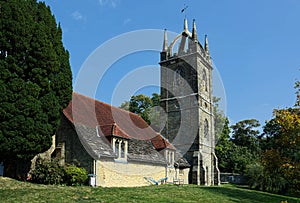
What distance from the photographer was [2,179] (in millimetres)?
15070

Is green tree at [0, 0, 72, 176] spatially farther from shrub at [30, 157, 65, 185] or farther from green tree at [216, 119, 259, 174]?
green tree at [216, 119, 259, 174]

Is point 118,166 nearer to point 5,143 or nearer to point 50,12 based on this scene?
point 5,143

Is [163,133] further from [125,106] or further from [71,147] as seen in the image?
[125,106]

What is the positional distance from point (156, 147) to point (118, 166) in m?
7.18

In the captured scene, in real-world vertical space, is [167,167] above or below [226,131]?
below

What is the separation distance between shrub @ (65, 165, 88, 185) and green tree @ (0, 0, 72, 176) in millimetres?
2038

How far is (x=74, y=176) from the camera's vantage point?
16.9m

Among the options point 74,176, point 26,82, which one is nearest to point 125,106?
point 74,176

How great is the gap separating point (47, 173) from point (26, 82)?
17.2 ft

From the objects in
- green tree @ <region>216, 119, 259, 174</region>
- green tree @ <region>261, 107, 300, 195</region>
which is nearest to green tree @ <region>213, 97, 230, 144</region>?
green tree @ <region>216, 119, 259, 174</region>

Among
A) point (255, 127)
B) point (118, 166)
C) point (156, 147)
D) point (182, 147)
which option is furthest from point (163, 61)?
point (255, 127)

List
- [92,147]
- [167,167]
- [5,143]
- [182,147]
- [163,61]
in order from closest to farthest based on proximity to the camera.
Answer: [5,143] < [92,147] < [167,167] < [182,147] < [163,61]

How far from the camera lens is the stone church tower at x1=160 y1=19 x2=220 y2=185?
32394mm

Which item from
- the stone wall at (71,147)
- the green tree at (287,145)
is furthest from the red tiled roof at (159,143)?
the green tree at (287,145)
